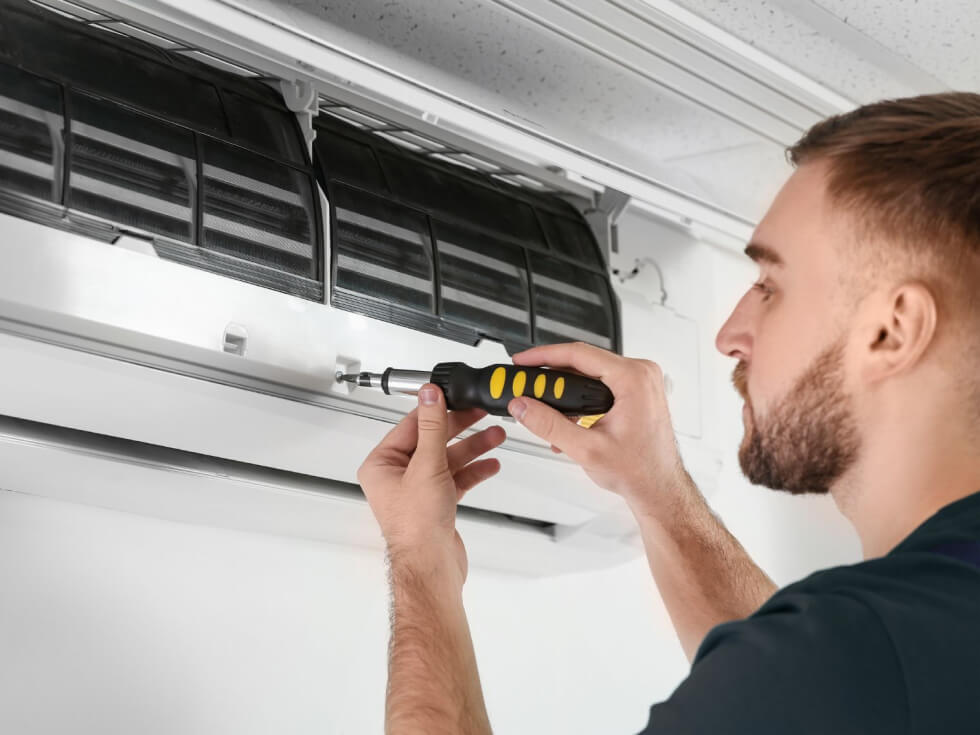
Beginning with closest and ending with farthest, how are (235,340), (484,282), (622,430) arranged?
(235,340), (622,430), (484,282)

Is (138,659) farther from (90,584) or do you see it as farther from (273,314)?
(273,314)

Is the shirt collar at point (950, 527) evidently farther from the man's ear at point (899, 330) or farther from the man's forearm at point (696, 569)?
the man's forearm at point (696, 569)

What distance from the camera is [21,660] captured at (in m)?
1.23

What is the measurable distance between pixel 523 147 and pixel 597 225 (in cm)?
25

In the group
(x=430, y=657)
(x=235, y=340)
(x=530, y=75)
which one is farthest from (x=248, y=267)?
(x=530, y=75)

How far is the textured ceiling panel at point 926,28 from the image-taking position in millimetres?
1411

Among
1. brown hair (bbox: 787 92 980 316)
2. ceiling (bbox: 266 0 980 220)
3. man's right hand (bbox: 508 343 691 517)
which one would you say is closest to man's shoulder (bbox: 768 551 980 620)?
brown hair (bbox: 787 92 980 316)

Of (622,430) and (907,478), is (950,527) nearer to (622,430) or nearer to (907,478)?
(907,478)

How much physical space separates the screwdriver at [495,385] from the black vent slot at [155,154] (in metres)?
0.13

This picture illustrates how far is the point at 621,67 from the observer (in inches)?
60.1

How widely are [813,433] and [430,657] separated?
0.42m

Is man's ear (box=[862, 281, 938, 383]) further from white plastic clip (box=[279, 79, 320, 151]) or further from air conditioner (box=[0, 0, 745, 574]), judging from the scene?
white plastic clip (box=[279, 79, 320, 151])

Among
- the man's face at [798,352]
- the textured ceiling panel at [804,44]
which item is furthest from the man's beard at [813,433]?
the textured ceiling panel at [804,44]

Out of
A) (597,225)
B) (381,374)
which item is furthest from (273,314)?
(597,225)
